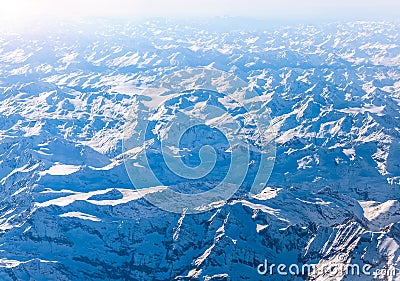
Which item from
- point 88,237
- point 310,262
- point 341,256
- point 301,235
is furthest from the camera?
point 88,237

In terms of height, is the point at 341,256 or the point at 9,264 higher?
the point at 341,256

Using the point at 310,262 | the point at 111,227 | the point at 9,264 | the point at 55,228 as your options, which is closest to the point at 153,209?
the point at 111,227

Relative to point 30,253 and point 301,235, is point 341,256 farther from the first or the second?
point 30,253

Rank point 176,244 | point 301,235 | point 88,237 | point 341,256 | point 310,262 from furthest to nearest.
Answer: point 88,237, point 176,244, point 301,235, point 310,262, point 341,256

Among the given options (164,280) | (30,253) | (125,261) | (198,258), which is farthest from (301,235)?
(30,253)

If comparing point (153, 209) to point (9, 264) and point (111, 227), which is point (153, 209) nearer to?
point (111, 227)

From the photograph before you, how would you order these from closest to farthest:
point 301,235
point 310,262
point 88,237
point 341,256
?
point 341,256
point 310,262
point 301,235
point 88,237

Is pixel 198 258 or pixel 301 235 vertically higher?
pixel 301 235

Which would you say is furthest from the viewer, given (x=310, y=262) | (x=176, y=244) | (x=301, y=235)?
(x=176, y=244)

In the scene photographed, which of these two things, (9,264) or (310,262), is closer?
(310,262)
